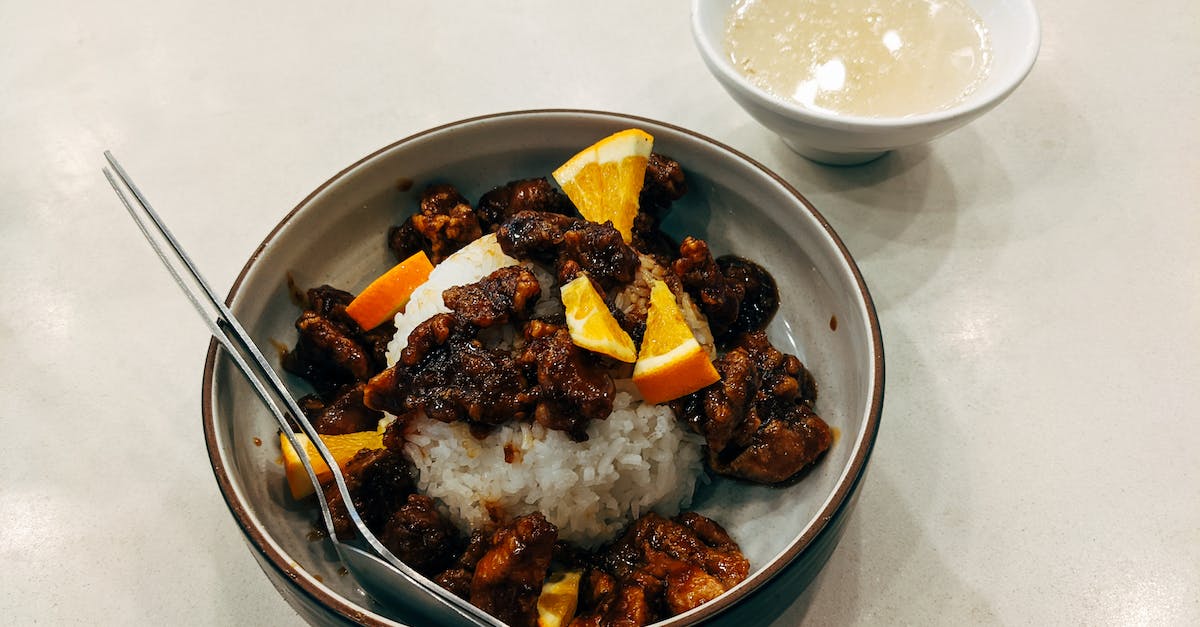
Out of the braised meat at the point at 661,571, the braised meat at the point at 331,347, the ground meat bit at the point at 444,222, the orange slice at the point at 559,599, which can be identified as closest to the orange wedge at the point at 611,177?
the ground meat bit at the point at 444,222

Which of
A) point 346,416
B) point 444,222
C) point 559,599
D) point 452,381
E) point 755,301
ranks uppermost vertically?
point 444,222

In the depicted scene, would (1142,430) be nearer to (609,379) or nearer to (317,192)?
(609,379)

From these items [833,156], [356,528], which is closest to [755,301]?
[833,156]

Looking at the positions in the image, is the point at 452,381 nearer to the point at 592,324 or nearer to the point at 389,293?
the point at 592,324

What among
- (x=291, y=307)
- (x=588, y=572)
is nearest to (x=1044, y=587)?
(x=588, y=572)

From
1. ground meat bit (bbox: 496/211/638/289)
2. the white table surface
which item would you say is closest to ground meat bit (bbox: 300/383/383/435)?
the white table surface

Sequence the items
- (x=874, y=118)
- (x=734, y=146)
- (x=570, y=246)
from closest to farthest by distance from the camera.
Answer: (x=570, y=246), (x=874, y=118), (x=734, y=146)

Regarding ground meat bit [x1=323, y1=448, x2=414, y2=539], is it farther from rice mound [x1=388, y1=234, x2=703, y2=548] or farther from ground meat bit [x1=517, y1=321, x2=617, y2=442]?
ground meat bit [x1=517, y1=321, x2=617, y2=442]

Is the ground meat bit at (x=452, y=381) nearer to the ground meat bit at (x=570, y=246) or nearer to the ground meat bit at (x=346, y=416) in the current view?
the ground meat bit at (x=346, y=416)
